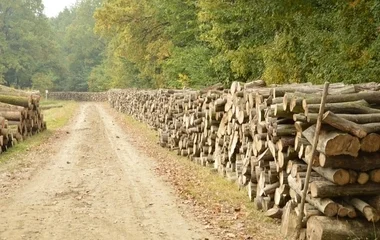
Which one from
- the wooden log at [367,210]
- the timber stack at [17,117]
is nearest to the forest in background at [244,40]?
the wooden log at [367,210]

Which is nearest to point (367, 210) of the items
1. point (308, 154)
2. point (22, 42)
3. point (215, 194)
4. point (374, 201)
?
point (374, 201)

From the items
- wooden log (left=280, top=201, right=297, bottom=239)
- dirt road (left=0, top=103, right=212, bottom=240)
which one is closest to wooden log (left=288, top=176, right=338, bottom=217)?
wooden log (left=280, top=201, right=297, bottom=239)

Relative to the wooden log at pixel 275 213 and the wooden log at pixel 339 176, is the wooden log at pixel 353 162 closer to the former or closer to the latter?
the wooden log at pixel 339 176

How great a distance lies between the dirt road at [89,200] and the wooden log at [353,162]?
2175mm

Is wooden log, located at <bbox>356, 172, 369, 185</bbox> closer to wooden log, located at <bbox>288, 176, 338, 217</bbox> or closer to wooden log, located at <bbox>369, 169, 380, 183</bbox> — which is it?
wooden log, located at <bbox>369, 169, 380, 183</bbox>

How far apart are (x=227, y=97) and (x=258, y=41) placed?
1042 centimetres

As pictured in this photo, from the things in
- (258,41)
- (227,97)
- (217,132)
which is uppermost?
(258,41)

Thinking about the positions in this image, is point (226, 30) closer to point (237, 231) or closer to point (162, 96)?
point (162, 96)

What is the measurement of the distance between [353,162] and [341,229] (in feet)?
2.87

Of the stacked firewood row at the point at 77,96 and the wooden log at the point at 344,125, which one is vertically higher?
the wooden log at the point at 344,125

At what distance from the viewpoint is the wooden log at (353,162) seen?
625 centimetres

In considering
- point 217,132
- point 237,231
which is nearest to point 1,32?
point 217,132

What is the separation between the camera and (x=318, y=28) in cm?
1672

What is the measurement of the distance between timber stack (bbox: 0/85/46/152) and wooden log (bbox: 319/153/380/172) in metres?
12.0
